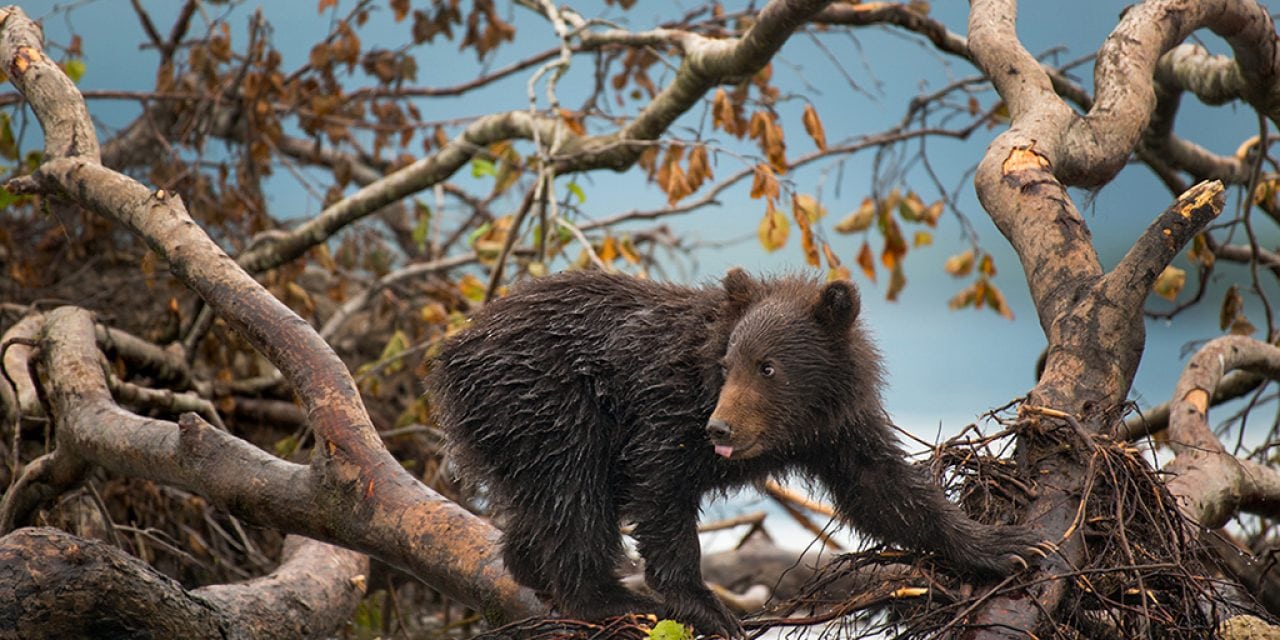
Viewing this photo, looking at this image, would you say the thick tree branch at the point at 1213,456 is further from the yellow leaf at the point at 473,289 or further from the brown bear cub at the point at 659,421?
the yellow leaf at the point at 473,289

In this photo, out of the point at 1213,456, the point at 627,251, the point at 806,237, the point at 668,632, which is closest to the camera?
the point at 668,632

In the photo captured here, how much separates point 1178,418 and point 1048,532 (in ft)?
6.24

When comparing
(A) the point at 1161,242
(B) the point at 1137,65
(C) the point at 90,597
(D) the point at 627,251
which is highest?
(D) the point at 627,251

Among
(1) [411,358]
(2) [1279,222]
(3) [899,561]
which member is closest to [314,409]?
(3) [899,561]

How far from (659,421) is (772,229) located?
2689 mm

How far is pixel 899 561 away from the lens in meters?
3.31

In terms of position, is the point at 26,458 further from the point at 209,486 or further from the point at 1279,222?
the point at 1279,222

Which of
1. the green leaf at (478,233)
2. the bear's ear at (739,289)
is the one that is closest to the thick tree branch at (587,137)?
the green leaf at (478,233)

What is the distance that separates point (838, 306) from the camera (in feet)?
11.2

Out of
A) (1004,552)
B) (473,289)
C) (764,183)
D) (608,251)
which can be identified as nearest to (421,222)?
(473,289)

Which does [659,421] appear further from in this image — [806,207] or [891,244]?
[891,244]

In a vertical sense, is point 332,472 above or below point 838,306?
below

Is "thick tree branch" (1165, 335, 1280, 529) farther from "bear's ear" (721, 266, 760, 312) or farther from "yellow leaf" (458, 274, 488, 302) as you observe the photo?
"yellow leaf" (458, 274, 488, 302)

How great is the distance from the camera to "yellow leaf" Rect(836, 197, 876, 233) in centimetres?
727
